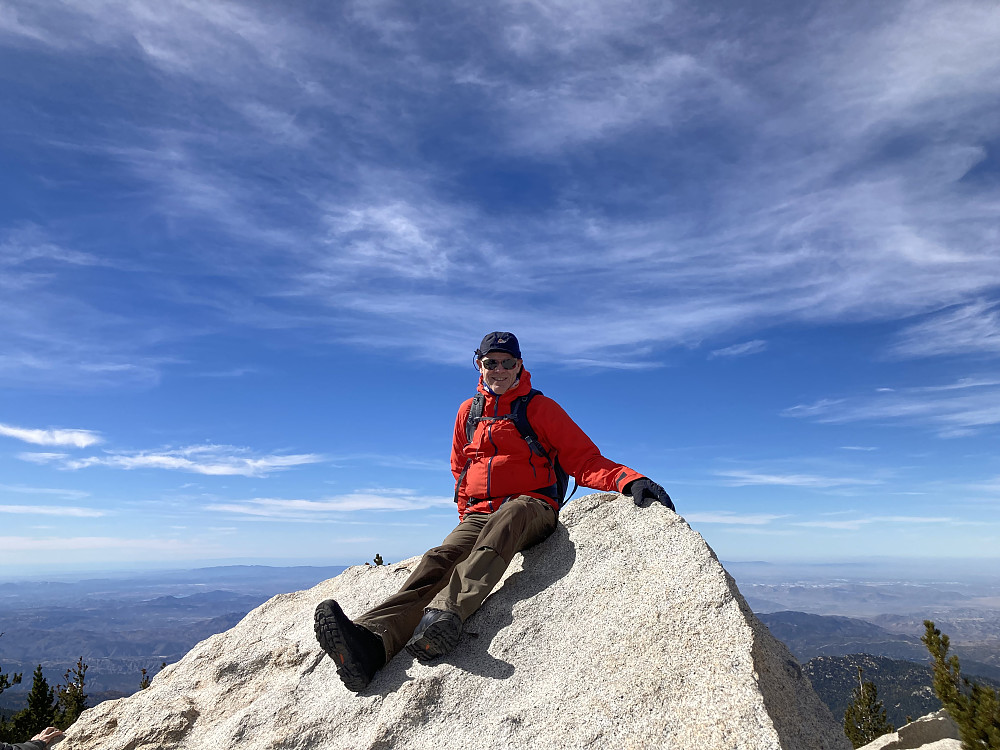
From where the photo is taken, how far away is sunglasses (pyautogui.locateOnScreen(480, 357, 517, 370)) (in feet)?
24.2

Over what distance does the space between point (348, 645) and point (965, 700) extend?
849 cm

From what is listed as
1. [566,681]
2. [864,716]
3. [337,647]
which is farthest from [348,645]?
[864,716]

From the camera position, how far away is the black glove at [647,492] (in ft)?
21.6

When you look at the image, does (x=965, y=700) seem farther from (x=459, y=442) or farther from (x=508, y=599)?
(x=459, y=442)

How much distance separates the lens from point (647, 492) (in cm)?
667

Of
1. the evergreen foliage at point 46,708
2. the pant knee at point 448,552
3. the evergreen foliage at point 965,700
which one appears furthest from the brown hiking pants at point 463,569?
the evergreen foliage at point 46,708

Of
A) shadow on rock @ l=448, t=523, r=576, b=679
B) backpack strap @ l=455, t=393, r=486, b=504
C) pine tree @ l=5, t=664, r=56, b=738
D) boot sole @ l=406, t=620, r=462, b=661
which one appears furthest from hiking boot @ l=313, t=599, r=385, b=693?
pine tree @ l=5, t=664, r=56, b=738

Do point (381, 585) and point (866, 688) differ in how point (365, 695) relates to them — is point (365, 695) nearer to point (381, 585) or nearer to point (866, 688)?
point (381, 585)

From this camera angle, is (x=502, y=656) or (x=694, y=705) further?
(x=502, y=656)

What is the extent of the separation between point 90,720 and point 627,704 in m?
6.69

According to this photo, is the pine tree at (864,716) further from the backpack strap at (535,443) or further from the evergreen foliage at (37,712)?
the evergreen foliage at (37,712)

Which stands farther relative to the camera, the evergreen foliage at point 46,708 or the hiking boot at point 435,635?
the evergreen foliage at point 46,708

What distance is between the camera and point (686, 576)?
18.2 feet

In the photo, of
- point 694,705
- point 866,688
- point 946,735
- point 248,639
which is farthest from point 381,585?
point 866,688
